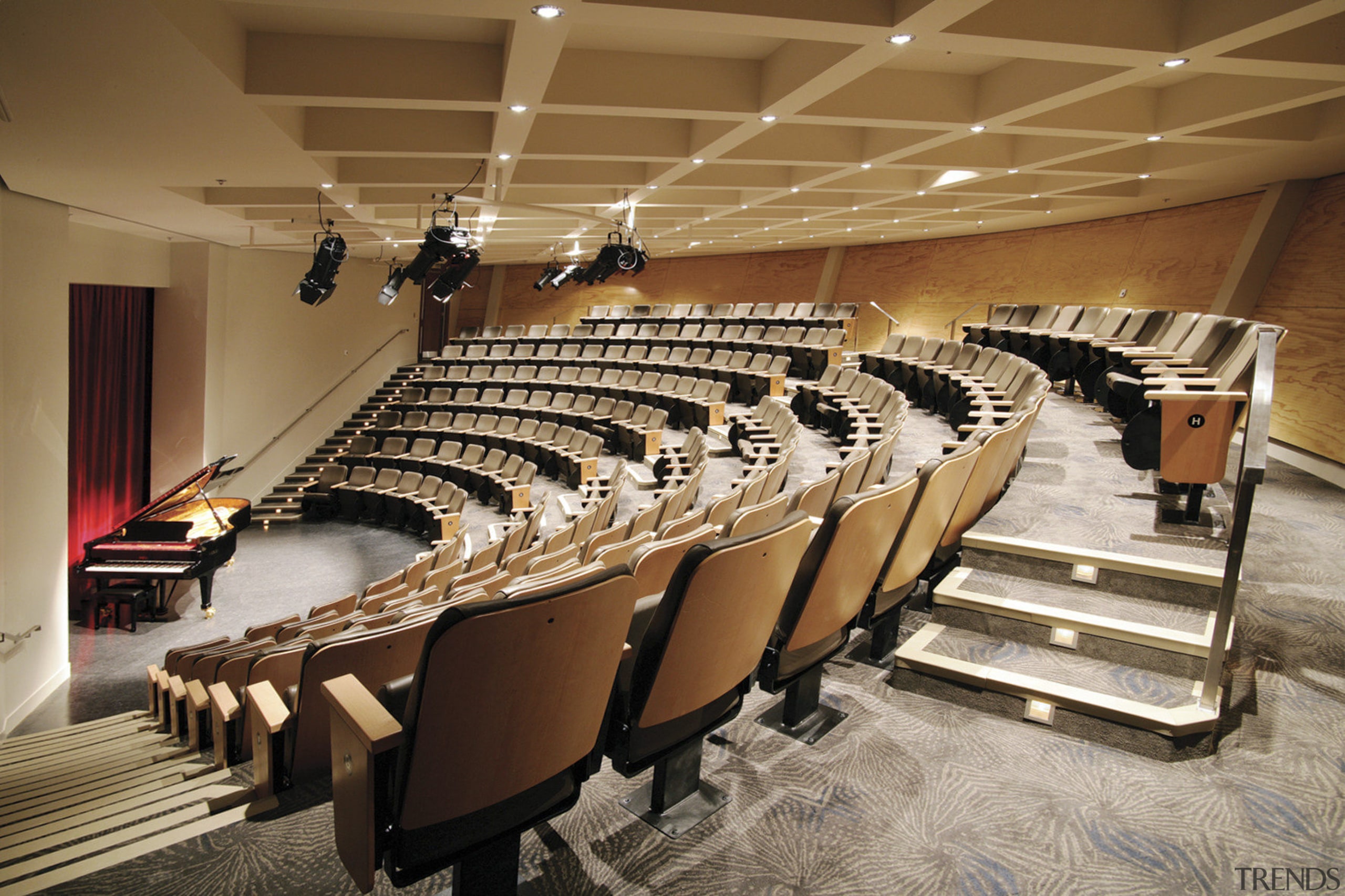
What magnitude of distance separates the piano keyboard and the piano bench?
0.18 meters

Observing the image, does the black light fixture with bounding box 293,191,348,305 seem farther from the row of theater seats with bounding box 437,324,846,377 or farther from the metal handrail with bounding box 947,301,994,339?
the metal handrail with bounding box 947,301,994,339

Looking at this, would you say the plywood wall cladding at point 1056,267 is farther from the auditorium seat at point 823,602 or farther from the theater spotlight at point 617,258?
the auditorium seat at point 823,602

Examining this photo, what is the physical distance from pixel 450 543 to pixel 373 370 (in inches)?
235

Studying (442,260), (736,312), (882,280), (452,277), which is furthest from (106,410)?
(882,280)

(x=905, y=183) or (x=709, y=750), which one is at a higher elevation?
(x=905, y=183)

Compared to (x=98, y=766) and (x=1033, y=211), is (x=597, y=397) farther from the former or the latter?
(x=98, y=766)

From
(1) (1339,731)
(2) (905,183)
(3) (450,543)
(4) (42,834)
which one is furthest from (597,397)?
(1) (1339,731)

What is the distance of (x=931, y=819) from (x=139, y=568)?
518 cm

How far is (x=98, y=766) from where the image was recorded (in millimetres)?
→ 2484

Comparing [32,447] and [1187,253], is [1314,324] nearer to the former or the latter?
[1187,253]

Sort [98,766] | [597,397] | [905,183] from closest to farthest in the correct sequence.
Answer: [98,766], [905,183], [597,397]

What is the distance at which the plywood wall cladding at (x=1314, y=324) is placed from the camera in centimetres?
414

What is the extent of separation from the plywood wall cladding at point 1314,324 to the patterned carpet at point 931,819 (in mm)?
3359

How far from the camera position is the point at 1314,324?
14.4 ft
